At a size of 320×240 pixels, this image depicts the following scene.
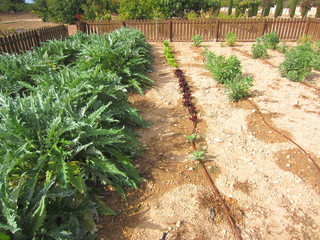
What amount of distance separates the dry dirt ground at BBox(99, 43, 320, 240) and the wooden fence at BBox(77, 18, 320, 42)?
8.22m

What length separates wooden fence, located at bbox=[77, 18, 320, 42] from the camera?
11.9 metres

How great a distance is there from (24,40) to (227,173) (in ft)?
23.8

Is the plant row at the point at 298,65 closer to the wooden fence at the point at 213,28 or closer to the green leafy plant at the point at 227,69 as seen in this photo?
the green leafy plant at the point at 227,69

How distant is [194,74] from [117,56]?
242 cm

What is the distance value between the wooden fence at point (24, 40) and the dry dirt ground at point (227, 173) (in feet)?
13.8

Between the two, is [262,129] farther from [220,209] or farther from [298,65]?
[298,65]

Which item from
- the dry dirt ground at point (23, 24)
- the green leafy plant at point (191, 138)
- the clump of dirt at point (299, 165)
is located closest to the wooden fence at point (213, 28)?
the dry dirt ground at point (23, 24)

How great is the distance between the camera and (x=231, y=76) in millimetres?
5434

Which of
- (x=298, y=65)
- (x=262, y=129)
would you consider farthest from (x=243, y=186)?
(x=298, y=65)

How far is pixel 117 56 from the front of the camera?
550cm

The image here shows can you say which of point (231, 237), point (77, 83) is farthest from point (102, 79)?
point (231, 237)

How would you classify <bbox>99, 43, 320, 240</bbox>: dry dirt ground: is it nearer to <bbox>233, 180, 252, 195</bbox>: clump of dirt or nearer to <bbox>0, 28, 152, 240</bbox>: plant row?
<bbox>233, 180, 252, 195</bbox>: clump of dirt

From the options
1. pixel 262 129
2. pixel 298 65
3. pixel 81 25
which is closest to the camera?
pixel 262 129

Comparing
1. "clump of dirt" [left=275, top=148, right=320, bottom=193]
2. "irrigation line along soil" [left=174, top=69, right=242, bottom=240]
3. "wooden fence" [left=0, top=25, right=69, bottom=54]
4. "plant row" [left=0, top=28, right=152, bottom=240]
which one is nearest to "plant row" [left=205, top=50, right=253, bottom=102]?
"irrigation line along soil" [left=174, top=69, right=242, bottom=240]
